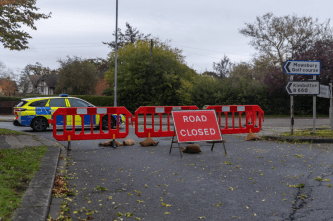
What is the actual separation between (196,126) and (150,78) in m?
24.3

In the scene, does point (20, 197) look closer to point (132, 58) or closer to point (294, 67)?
point (294, 67)

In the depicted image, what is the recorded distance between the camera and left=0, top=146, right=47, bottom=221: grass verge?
3.88 metres

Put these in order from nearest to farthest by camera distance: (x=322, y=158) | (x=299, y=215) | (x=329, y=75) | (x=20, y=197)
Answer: (x=299, y=215)
(x=20, y=197)
(x=322, y=158)
(x=329, y=75)

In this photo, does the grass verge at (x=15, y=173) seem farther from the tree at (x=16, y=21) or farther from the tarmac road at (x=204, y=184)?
the tree at (x=16, y=21)

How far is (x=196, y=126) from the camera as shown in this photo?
8.99 meters

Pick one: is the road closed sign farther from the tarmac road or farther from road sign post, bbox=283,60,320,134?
road sign post, bbox=283,60,320,134

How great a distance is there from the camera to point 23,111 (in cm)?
1464

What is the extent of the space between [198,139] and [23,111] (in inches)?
365

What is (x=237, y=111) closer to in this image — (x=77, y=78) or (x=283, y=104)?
(x=283, y=104)

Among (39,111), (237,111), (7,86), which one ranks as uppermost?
(7,86)

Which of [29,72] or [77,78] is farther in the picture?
[29,72]

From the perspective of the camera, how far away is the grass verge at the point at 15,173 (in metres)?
3.88

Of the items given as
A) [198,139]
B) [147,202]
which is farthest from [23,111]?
[147,202]

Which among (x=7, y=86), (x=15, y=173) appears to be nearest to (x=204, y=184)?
(x=15, y=173)
